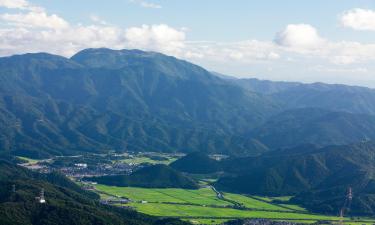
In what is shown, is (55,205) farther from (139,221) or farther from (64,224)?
(139,221)

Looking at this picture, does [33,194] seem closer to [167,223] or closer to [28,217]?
[28,217]

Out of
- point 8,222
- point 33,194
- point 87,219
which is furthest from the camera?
point 33,194

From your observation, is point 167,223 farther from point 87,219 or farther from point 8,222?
point 8,222

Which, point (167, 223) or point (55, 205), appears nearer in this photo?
point (55, 205)

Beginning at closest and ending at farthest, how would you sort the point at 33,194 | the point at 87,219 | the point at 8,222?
1. the point at 8,222
2. the point at 87,219
3. the point at 33,194

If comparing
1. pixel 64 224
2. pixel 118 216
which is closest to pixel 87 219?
pixel 64 224

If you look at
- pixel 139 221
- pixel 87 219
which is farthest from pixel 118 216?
pixel 87 219

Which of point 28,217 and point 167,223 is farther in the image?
point 167,223
